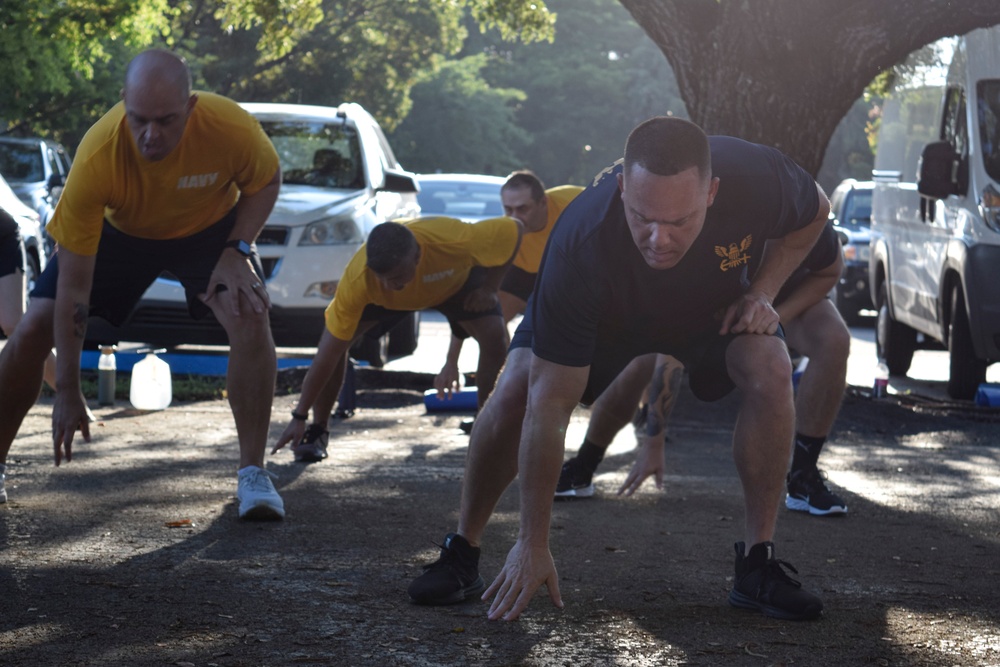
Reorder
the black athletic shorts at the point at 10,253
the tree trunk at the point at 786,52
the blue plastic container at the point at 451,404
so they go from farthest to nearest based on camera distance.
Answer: the tree trunk at the point at 786,52 → the blue plastic container at the point at 451,404 → the black athletic shorts at the point at 10,253

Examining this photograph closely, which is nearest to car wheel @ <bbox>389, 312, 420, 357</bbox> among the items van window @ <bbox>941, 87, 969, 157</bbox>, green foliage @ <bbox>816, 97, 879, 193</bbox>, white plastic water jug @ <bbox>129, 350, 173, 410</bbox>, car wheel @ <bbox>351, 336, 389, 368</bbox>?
car wheel @ <bbox>351, 336, 389, 368</bbox>

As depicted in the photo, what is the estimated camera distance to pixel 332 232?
10938 mm

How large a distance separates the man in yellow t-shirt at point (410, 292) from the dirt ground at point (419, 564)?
366mm

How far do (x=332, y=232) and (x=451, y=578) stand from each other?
689 centimetres

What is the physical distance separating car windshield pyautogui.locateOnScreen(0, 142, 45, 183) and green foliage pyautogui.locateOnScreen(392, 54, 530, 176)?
92.1ft

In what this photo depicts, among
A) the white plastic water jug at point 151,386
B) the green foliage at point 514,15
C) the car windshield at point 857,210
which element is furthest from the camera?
the car windshield at point 857,210

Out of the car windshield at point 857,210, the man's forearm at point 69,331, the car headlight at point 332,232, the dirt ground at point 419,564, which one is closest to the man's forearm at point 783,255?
the dirt ground at point 419,564

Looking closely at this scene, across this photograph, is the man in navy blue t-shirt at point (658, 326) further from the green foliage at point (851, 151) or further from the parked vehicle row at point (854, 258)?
the green foliage at point (851, 151)

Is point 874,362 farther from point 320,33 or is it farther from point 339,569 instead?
point 320,33

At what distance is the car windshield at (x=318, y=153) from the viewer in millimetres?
11594

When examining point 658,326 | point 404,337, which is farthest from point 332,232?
point 658,326

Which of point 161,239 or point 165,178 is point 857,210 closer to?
point 161,239

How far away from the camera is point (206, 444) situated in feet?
25.3

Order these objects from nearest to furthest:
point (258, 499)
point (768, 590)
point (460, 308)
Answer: point (768, 590), point (258, 499), point (460, 308)
